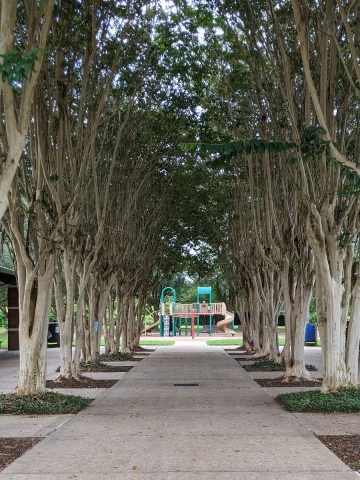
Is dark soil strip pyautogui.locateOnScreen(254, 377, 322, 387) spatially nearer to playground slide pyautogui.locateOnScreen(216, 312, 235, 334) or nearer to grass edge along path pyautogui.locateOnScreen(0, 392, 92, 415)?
grass edge along path pyautogui.locateOnScreen(0, 392, 92, 415)

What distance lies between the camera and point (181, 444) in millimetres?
7812

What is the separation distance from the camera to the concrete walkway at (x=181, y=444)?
6355 millimetres

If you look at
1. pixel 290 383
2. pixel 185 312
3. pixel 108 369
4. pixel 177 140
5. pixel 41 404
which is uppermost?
pixel 177 140

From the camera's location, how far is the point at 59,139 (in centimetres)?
1153

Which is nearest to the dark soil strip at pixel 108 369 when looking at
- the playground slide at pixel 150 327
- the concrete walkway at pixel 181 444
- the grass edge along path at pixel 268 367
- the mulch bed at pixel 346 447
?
the grass edge along path at pixel 268 367

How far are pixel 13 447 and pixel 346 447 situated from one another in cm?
422

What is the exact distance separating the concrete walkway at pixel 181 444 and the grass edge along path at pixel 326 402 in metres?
0.30

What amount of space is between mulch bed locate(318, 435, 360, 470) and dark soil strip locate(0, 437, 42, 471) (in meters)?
3.82

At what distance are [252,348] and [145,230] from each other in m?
7.20

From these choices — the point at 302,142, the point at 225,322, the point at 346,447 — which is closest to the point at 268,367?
the point at 346,447

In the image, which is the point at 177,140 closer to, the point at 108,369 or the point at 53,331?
the point at 108,369

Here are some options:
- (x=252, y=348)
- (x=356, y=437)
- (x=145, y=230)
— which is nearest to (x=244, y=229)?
(x=145, y=230)

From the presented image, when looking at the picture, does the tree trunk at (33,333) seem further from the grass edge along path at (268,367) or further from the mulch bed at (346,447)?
the grass edge along path at (268,367)

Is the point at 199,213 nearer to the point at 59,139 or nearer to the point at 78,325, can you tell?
the point at 78,325
